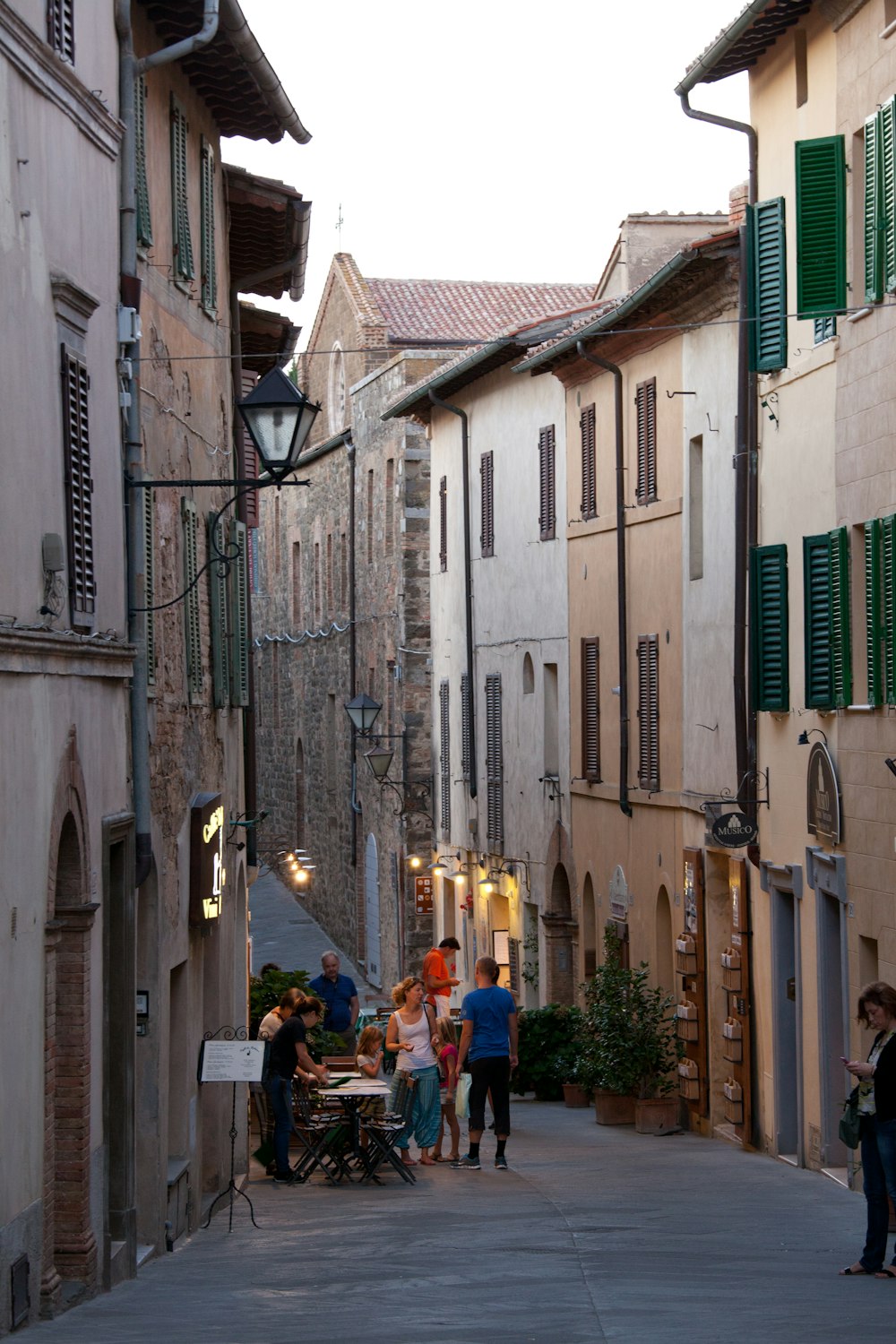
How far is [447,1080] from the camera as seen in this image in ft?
58.2

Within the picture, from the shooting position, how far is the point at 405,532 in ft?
116

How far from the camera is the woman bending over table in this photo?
1577cm

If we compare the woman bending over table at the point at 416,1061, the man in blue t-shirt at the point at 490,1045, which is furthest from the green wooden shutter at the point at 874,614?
the woman bending over table at the point at 416,1061

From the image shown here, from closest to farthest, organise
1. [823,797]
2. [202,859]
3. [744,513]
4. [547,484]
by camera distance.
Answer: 1. [202,859]
2. [823,797]
3. [744,513]
4. [547,484]

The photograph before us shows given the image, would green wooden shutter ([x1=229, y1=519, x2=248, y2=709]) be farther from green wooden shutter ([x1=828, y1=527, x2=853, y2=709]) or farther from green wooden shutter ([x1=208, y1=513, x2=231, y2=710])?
green wooden shutter ([x1=828, y1=527, x2=853, y2=709])

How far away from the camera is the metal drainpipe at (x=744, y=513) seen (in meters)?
18.0

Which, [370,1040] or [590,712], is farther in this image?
[590,712]

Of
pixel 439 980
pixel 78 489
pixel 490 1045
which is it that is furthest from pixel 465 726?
pixel 78 489

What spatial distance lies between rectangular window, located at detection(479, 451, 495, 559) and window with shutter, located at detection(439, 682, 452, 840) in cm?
364

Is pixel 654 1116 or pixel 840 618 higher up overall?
pixel 840 618

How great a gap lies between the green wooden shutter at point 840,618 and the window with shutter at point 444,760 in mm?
18602

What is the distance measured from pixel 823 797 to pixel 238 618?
5.80 metres

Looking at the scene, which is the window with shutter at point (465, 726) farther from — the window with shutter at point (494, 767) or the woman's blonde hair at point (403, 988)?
the woman's blonde hair at point (403, 988)

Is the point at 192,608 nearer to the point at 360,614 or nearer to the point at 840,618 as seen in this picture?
the point at 840,618
